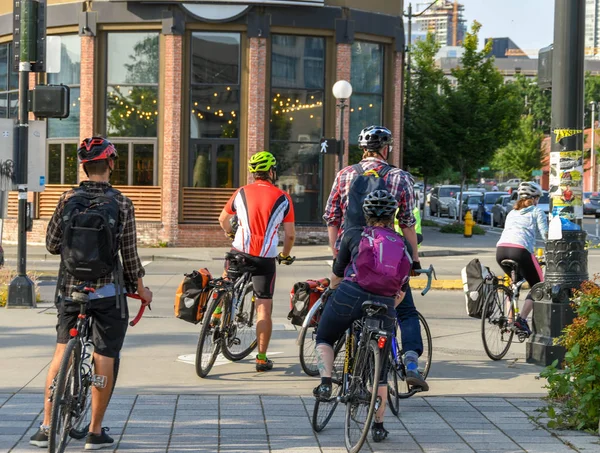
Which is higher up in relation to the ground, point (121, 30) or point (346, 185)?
point (121, 30)

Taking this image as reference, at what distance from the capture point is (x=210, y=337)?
9.03m

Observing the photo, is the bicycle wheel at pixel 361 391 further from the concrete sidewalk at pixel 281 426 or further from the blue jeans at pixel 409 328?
the blue jeans at pixel 409 328

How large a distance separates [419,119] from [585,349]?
33.5 meters

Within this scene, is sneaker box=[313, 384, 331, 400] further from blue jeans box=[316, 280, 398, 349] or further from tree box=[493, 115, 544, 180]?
tree box=[493, 115, 544, 180]

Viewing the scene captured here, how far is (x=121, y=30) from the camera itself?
27656 millimetres

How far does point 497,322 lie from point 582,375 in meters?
3.31

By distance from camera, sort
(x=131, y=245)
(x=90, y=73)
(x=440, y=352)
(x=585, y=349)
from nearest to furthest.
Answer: (x=131, y=245) < (x=585, y=349) < (x=440, y=352) < (x=90, y=73)

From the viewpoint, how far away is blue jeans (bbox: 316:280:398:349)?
261 inches

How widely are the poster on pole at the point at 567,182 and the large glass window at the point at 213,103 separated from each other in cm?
1837

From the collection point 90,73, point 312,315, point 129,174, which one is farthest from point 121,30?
point 312,315

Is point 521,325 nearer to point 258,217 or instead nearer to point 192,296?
point 258,217

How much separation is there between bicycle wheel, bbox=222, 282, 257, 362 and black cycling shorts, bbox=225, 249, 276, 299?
0.13 meters

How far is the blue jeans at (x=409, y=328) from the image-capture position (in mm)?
8125

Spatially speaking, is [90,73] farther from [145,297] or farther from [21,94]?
[145,297]
